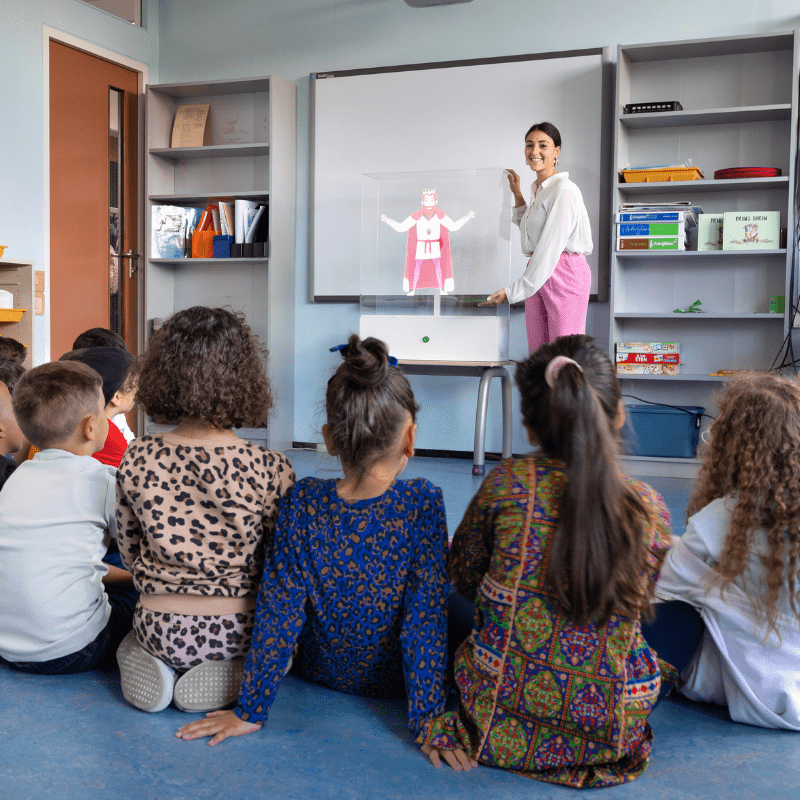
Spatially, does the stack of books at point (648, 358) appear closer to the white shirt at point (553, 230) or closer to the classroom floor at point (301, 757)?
the white shirt at point (553, 230)

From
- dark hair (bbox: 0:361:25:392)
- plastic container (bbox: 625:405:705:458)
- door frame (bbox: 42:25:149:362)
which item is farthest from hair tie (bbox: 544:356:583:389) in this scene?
door frame (bbox: 42:25:149:362)

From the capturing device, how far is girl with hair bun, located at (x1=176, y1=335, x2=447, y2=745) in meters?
1.35

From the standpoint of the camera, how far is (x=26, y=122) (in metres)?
4.33

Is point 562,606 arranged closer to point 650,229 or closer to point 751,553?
point 751,553

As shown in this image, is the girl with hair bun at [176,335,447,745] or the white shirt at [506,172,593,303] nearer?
the girl with hair bun at [176,335,447,745]

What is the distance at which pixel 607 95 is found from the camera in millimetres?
4152

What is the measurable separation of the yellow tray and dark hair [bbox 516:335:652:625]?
294 centimetres

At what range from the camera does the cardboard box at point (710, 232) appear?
12.8 ft

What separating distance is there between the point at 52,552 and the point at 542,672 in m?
0.89

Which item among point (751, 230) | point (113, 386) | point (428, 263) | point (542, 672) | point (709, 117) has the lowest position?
point (542, 672)

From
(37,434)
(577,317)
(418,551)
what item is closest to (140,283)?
(577,317)

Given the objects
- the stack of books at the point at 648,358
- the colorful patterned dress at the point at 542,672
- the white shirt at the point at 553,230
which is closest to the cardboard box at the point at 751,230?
the stack of books at the point at 648,358

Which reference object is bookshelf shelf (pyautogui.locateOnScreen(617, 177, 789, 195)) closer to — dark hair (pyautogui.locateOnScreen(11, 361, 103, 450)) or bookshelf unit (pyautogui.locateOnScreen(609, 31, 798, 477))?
bookshelf unit (pyautogui.locateOnScreen(609, 31, 798, 477))

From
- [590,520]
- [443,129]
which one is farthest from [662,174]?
[590,520]
